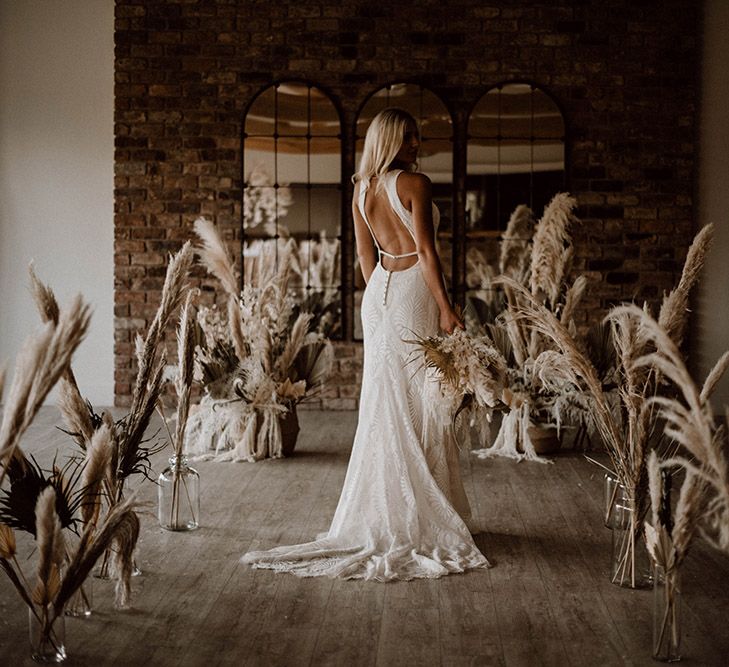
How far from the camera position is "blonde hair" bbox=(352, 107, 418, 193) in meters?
3.73

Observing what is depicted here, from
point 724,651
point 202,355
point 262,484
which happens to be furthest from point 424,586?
point 202,355

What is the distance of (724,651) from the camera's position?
275 centimetres

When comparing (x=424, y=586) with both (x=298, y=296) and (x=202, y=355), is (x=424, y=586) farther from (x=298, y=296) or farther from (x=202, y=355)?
(x=298, y=296)

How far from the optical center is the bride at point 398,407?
3643mm

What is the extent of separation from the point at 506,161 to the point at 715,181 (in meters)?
1.49

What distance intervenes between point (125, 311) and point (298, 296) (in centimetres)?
127

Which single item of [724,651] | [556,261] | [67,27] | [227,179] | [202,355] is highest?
[67,27]

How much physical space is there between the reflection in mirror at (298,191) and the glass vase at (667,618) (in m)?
4.65

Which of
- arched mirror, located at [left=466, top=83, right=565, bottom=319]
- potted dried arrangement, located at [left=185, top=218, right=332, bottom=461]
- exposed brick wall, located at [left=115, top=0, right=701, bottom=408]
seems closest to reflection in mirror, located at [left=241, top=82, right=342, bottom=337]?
exposed brick wall, located at [left=115, top=0, right=701, bottom=408]

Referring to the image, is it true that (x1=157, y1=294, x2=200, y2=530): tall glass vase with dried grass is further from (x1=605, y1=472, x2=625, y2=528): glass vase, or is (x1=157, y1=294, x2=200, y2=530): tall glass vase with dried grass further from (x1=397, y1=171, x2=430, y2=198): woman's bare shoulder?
(x1=605, y1=472, x2=625, y2=528): glass vase

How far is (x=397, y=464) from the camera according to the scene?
3.74 meters

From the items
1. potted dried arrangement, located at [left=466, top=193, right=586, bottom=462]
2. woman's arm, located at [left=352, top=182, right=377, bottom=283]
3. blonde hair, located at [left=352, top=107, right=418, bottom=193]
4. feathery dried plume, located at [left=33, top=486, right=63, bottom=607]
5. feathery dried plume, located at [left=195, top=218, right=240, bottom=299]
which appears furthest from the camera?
potted dried arrangement, located at [left=466, top=193, right=586, bottom=462]

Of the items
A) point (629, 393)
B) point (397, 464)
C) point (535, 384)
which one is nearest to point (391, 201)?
point (397, 464)

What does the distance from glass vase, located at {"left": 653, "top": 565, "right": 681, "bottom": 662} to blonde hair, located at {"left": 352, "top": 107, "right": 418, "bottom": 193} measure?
184cm
